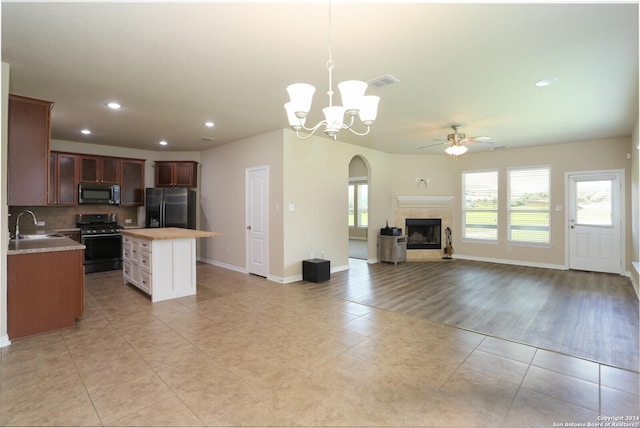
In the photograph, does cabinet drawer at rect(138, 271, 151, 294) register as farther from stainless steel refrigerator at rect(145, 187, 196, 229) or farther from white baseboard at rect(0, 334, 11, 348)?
stainless steel refrigerator at rect(145, 187, 196, 229)

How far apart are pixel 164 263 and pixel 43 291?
1.38m

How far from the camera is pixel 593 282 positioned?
18.1 ft

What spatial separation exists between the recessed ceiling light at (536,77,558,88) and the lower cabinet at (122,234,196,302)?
4815 millimetres

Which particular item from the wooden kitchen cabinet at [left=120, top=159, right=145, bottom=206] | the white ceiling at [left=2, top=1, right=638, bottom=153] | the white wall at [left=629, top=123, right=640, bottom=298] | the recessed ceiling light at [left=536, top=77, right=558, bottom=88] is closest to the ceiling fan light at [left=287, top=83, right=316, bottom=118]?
the white ceiling at [left=2, top=1, right=638, bottom=153]

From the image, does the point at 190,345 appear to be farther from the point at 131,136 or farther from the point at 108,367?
the point at 131,136

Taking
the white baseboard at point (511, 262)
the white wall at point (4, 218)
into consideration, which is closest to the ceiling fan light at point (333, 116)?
the white wall at point (4, 218)

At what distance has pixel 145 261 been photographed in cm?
459

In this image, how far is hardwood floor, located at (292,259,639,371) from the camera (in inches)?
124

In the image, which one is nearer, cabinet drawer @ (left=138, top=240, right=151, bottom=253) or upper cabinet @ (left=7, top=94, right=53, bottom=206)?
upper cabinet @ (left=7, top=94, right=53, bottom=206)

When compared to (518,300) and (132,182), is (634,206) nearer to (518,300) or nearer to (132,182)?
(518,300)

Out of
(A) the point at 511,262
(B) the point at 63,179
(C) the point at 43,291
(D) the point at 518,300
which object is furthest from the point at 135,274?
(A) the point at 511,262

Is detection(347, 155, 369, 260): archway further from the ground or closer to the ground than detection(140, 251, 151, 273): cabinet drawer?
further from the ground

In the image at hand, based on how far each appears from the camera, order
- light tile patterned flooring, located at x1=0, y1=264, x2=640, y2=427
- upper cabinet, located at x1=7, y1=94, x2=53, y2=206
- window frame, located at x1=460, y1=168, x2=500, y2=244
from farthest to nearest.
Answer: window frame, located at x1=460, y1=168, x2=500, y2=244 < upper cabinet, located at x1=7, y1=94, x2=53, y2=206 < light tile patterned flooring, located at x1=0, y1=264, x2=640, y2=427

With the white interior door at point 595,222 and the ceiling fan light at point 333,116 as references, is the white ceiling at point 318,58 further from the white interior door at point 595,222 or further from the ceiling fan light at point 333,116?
the white interior door at point 595,222
